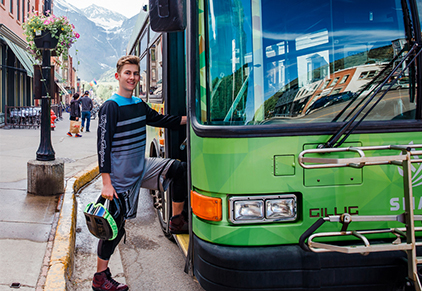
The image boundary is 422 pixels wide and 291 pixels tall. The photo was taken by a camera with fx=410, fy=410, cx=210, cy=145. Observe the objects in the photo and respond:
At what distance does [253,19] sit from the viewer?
273 cm

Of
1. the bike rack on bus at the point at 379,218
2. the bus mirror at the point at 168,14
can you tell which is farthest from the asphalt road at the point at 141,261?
the bus mirror at the point at 168,14

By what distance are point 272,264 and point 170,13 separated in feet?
6.15

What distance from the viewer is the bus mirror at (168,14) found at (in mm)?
2963

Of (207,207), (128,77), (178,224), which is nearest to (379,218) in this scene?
(207,207)

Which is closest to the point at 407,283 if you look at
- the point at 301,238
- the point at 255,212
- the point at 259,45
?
the point at 301,238

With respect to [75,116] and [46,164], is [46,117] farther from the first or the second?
[75,116]

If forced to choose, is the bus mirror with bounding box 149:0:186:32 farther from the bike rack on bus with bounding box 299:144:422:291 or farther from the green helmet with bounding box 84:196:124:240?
the green helmet with bounding box 84:196:124:240

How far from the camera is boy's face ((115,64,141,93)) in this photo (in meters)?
3.48

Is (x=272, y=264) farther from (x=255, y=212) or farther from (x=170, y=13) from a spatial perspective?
(x=170, y=13)

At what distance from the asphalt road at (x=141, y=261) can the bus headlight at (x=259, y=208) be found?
1441mm

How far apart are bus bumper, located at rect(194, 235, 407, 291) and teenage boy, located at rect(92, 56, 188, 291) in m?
1.22

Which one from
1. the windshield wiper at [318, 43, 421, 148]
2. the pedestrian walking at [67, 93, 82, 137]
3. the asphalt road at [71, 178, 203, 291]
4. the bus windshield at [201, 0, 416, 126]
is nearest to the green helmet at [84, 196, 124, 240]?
the asphalt road at [71, 178, 203, 291]

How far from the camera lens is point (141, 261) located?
444cm

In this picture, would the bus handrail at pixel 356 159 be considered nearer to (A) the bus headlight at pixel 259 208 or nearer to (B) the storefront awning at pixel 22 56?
(A) the bus headlight at pixel 259 208
